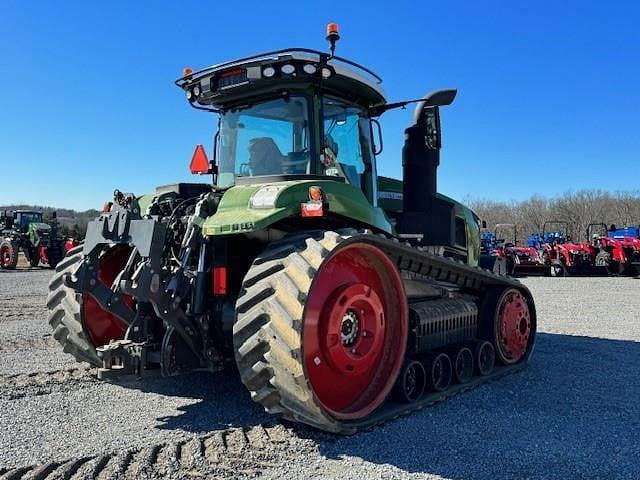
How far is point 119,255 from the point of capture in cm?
575

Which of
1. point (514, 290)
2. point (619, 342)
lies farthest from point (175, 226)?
point (619, 342)

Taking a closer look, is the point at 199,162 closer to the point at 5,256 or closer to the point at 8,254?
the point at 8,254

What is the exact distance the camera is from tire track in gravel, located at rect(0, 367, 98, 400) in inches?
211

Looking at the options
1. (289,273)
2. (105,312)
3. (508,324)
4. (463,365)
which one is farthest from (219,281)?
(508,324)

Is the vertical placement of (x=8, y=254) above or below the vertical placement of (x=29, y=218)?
below

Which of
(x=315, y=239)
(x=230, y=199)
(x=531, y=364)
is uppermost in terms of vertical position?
(x=230, y=199)

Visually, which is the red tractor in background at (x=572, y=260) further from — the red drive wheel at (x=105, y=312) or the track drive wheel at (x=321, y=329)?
the red drive wheel at (x=105, y=312)

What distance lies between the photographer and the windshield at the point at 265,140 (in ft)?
16.8

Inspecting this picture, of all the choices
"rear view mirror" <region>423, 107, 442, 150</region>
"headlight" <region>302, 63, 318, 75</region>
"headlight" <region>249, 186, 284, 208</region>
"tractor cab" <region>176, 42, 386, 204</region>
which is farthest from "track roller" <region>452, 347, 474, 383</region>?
"headlight" <region>302, 63, 318, 75</region>

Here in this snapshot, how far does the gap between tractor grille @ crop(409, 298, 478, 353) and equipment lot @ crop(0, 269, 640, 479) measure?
0.57 m

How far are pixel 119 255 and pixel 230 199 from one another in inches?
70.0

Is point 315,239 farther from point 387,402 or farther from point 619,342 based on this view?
point 619,342

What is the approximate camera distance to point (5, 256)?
2738 centimetres

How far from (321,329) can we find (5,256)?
2722 cm
